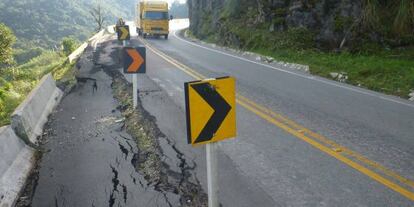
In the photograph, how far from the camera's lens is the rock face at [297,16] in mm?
18375

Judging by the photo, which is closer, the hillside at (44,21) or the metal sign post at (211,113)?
the metal sign post at (211,113)

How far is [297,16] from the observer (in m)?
20.5

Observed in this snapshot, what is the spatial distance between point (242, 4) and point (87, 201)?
24.9 meters

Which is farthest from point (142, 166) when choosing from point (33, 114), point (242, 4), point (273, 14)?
point (242, 4)

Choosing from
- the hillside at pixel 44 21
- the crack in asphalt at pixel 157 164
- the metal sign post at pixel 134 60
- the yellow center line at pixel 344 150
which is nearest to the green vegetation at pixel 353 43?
the yellow center line at pixel 344 150

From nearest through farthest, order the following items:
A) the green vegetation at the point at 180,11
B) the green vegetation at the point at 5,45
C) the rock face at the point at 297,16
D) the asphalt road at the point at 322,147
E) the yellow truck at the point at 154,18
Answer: the asphalt road at the point at 322,147 → the rock face at the point at 297,16 → the green vegetation at the point at 5,45 → the yellow truck at the point at 154,18 → the green vegetation at the point at 180,11

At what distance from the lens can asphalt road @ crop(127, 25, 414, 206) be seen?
474cm

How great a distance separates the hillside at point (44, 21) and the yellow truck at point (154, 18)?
246 feet

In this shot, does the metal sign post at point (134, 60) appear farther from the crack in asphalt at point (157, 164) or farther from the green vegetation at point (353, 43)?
the green vegetation at point (353, 43)

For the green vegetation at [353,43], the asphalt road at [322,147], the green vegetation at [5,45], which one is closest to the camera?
the asphalt road at [322,147]

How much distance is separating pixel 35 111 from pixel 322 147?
5.28 metres

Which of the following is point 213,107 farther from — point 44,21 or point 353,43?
point 44,21

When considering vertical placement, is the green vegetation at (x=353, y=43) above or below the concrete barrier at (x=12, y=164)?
above

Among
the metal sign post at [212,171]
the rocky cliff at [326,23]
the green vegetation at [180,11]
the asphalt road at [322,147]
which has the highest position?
the green vegetation at [180,11]
